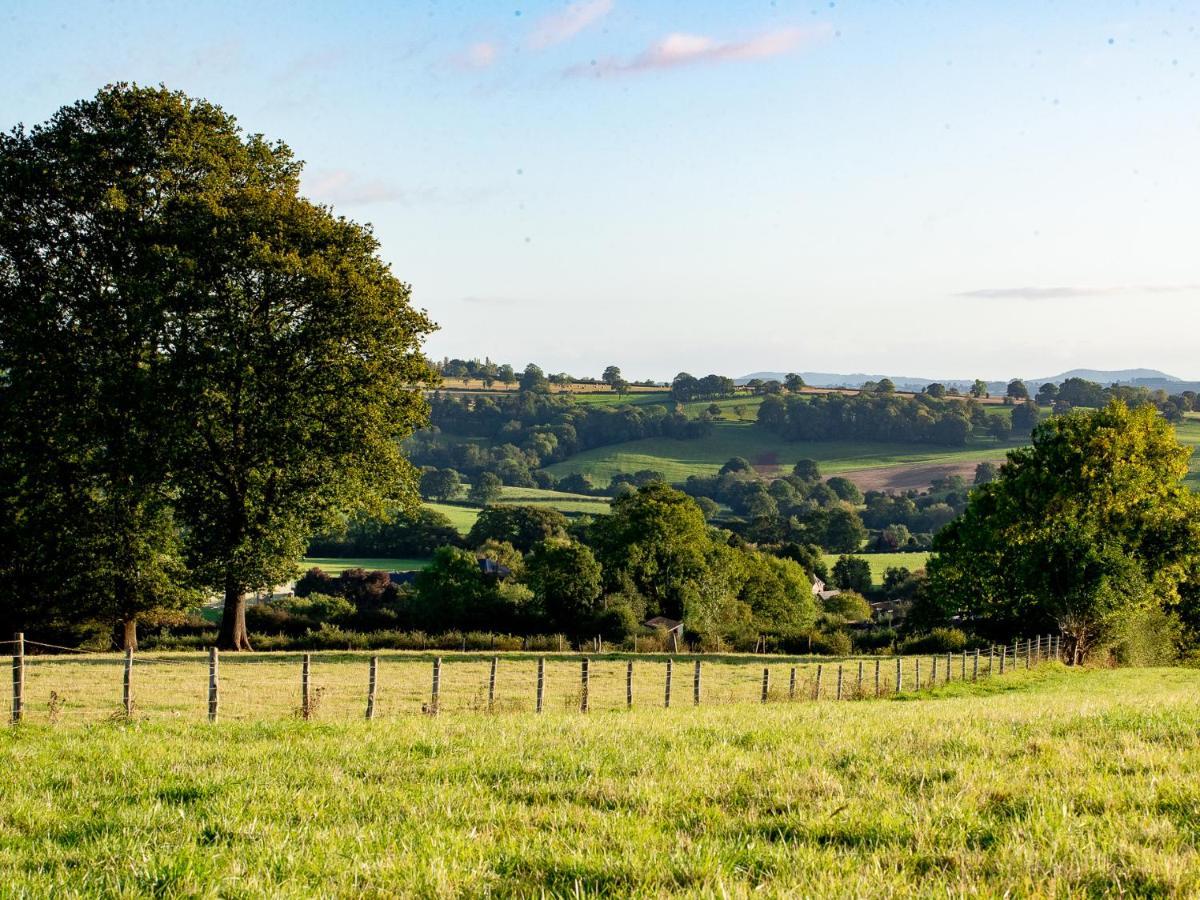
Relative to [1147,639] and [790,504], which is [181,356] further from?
[790,504]

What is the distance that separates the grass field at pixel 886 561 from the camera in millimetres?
132375

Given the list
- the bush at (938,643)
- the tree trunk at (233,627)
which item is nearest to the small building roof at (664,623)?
the bush at (938,643)

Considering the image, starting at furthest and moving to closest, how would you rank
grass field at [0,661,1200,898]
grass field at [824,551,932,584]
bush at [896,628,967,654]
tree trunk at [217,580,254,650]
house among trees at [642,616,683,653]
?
grass field at [824,551,932,584] → house among trees at [642,616,683,653] → bush at [896,628,967,654] → tree trunk at [217,580,254,650] → grass field at [0,661,1200,898]

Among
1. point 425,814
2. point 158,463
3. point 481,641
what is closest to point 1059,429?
point 481,641

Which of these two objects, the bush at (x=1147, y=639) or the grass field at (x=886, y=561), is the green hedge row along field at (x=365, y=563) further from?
the bush at (x=1147, y=639)

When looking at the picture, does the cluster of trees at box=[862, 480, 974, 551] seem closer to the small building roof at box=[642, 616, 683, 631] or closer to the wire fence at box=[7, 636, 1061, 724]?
the small building roof at box=[642, 616, 683, 631]

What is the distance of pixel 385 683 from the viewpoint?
30484 mm

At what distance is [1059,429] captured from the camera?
5041cm

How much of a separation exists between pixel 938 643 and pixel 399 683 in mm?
35312

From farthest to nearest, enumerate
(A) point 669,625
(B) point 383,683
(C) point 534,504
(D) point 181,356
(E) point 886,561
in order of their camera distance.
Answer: (C) point 534,504 → (E) point 886,561 → (A) point 669,625 → (D) point 181,356 → (B) point 383,683

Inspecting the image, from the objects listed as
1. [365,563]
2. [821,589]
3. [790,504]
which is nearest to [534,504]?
[365,563]

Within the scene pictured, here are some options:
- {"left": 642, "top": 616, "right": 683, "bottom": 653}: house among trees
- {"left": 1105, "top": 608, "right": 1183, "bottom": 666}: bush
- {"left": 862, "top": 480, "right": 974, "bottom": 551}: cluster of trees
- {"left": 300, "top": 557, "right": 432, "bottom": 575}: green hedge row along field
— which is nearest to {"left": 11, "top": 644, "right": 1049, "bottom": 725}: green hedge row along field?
{"left": 1105, "top": 608, "right": 1183, "bottom": 666}: bush

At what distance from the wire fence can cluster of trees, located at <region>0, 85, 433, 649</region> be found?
5.20m

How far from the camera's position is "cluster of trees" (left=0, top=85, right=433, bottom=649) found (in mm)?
34406
